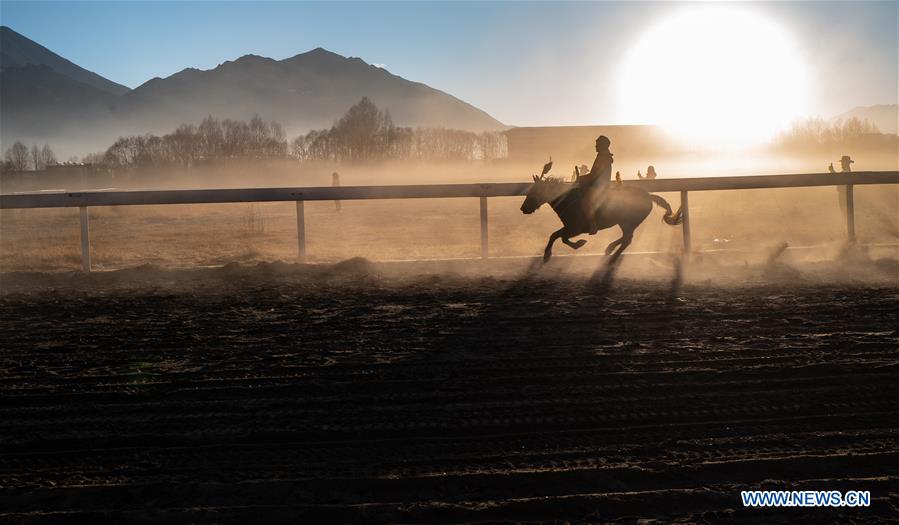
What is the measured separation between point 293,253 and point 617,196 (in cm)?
761

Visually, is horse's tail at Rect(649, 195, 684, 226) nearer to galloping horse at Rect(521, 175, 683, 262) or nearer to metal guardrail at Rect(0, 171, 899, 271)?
galloping horse at Rect(521, 175, 683, 262)

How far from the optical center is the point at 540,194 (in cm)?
1280

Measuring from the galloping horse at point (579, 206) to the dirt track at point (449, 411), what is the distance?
342 centimetres

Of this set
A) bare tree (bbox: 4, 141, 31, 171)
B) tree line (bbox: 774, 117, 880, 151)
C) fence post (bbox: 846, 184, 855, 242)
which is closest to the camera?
fence post (bbox: 846, 184, 855, 242)

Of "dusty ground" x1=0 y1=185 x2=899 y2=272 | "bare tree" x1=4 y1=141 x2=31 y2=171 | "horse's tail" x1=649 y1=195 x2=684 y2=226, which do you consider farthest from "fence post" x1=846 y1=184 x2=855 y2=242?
"bare tree" x1=4 y1=141 x2=31 y2=171

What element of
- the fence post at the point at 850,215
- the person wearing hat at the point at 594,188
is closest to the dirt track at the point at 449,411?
the person wearing hat at the point at 594,188

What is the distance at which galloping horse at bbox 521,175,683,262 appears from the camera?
12703 millimetres

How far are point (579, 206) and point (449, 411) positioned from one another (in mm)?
7685

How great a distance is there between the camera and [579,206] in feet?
41.6

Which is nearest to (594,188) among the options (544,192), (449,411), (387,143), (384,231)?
(544,192)

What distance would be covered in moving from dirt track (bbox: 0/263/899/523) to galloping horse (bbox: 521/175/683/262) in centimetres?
342

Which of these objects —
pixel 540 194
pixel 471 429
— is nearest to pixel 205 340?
pixel 471 429

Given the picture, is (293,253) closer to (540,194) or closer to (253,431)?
(540,194)

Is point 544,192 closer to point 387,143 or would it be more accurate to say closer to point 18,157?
point 387,143
